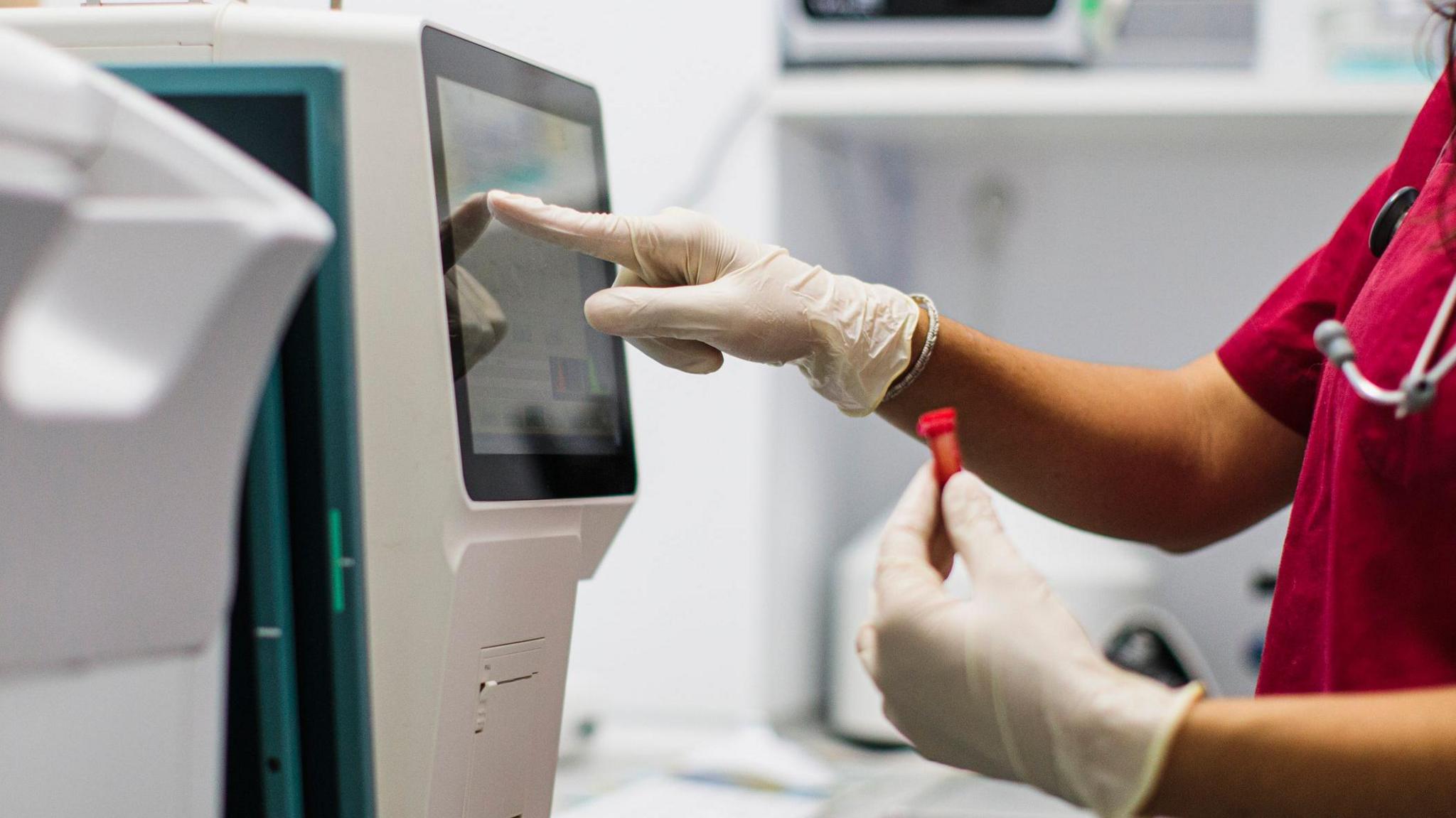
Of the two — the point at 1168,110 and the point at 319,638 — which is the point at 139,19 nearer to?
the point at 319,638

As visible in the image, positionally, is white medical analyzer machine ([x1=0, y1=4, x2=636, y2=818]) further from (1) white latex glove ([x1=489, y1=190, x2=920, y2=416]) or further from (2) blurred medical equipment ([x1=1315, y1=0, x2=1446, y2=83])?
(2) blurred medical equipment ([x1=1315, y1=0, x2=1446, y2=83])

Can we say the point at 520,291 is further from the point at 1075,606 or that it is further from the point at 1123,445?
the point at 1075,606

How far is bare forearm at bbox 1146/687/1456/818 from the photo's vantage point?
0.57 metres

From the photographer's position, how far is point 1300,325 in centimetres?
92

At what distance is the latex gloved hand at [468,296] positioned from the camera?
0.70 metres

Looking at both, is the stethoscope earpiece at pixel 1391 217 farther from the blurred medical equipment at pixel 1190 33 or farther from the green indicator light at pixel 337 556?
the blurred medical equipment at pixel 1190 33

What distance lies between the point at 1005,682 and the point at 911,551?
9 centimetres

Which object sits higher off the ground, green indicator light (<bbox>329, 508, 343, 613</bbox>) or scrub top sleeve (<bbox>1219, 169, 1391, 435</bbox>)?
scrub top sleeve (<bbox>1219, 169, 1391, 435</bbox>)

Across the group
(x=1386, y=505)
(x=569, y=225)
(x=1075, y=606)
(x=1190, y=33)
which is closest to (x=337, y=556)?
(x=569, y=225)

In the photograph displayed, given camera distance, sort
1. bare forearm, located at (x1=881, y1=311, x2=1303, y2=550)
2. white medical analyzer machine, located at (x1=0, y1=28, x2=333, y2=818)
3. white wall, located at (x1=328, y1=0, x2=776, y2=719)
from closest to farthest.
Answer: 1. white medical analyzer machine, located at (x1=0, y1=28, x2=333, y2=818)
2. bare forearm, located at (x1=881, y1=311, x2=1303, y2=550)
3. white wall, located at (x1=328, y1=0, x2=776, y2=719)

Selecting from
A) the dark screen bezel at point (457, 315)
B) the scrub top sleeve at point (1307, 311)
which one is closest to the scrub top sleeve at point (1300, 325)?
the scrub top sleeve at point (1307, 311)

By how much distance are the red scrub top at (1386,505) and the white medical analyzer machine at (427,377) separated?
0.43 m

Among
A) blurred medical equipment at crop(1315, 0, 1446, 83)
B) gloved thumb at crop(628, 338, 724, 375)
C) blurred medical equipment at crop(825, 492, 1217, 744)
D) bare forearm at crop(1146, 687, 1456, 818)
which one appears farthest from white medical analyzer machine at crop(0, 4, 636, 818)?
blurred medical equipment at crop(1315, 0, 1446, 83)

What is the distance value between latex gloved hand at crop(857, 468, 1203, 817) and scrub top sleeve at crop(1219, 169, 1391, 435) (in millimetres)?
359
